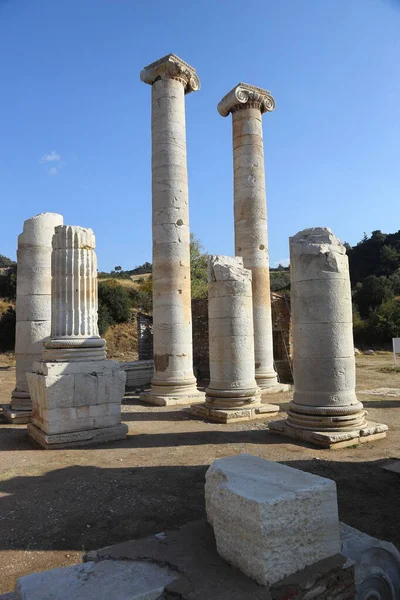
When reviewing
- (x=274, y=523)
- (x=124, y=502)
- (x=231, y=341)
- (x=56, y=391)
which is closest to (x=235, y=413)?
(x=231, y=341)

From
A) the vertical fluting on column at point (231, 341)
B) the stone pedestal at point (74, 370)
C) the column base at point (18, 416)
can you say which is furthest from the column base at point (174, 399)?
the stone pedestal at point (74, 370)

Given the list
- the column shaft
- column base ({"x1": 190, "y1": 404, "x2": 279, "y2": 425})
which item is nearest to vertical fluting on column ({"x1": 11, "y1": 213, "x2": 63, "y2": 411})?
column base ({"x1": 190, "y1": 404, "x2": 279, "y2": 425})

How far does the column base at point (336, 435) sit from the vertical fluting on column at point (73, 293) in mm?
4158

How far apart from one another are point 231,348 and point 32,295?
535 cm

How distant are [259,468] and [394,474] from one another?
3541 millimetres

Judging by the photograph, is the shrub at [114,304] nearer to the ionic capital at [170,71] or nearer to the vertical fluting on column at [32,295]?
the ionic capital at [170,71]

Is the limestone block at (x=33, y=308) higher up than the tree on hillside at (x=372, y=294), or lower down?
lower down

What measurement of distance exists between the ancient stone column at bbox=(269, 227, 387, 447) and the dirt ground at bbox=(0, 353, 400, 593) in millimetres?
424

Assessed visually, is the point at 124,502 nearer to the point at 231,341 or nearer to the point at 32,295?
the point at 231,341

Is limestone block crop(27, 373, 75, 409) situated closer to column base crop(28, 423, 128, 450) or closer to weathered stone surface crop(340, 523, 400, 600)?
column base crop(28, 423, 128, 450)

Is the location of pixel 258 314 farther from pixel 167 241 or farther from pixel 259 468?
pixel 259 468

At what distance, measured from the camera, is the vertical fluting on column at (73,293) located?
344 inches

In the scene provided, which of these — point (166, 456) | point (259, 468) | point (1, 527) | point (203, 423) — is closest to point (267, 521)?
point (259, 468)

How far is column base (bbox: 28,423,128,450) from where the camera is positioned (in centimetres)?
786
